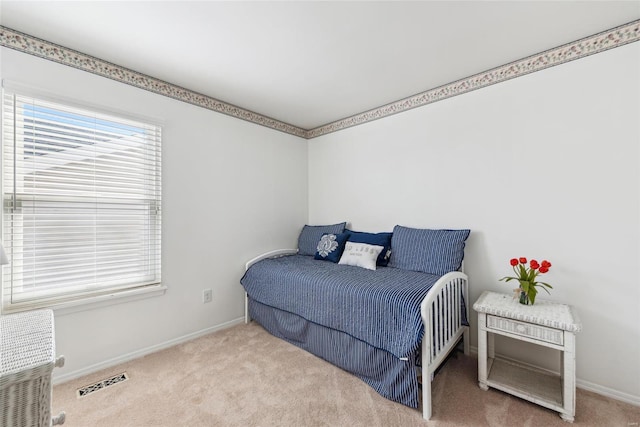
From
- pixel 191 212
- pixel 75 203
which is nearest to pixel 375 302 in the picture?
pixel 191 212

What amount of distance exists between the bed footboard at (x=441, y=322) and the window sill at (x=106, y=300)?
2123 millimetres

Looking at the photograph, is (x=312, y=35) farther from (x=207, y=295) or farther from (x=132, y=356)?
(x=132, y=356)

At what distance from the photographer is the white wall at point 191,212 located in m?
1.97

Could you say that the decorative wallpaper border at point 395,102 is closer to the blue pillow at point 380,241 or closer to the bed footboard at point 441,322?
the blue pillow at point 380,241

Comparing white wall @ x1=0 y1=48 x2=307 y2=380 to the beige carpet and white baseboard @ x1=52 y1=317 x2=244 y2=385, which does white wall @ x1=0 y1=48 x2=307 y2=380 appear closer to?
white baseboard @ x1=52 y1=317 x2=244 y2=385

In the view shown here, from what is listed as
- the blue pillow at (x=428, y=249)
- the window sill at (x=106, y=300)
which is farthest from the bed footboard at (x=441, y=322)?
the window sill at (x=106, y=300)

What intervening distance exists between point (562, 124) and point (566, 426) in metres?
1.90

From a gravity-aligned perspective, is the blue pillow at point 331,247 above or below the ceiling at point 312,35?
below

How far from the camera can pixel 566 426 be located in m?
1.50

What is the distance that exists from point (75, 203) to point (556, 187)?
3.46m

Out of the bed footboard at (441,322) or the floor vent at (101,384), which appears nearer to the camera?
the bed footboard at (441,322)

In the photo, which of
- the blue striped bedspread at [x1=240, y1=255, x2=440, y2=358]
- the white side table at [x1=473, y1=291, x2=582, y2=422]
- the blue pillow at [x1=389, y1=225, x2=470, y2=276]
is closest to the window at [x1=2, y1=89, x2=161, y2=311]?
the blue striped bedspread at [x1=240, y1=255, x2=440, y2=358]

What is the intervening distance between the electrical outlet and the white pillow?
132 centimetres

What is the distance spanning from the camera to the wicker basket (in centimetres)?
90
